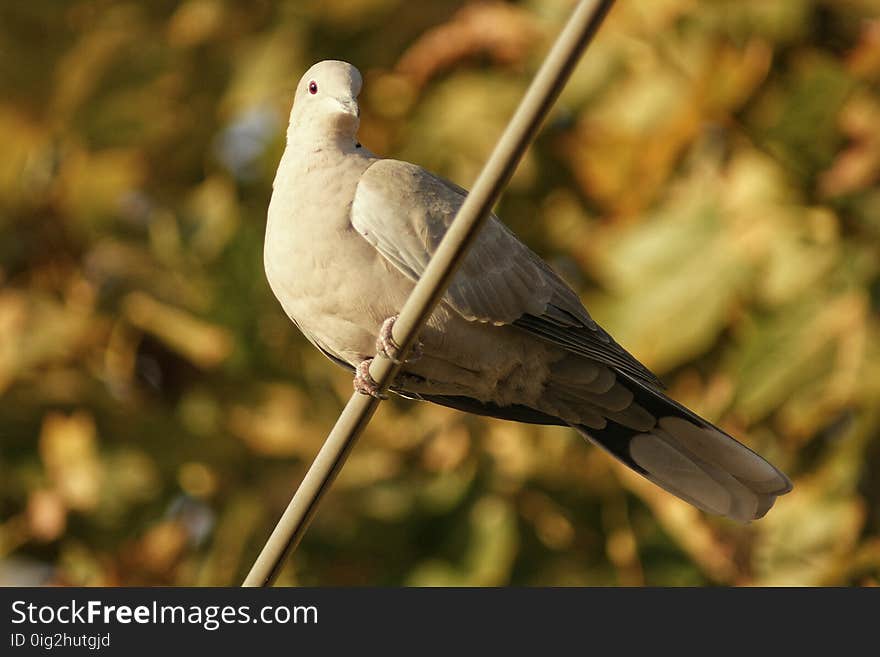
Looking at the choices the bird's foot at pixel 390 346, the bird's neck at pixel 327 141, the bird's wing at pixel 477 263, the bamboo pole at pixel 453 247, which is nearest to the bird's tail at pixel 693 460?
the bird's wing at pixel 477 263

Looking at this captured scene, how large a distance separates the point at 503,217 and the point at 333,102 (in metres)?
1.77

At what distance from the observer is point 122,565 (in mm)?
4898

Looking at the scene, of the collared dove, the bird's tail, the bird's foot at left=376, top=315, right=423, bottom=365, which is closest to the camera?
the bird's foot at left=376, top=315, right=423, bottom=365

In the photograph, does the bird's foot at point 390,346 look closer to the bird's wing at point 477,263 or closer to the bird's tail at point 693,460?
the bird's wing at point 477,263

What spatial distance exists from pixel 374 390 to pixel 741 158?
2.71 m

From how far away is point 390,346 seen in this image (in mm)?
2303

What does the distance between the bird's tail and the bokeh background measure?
909 mm

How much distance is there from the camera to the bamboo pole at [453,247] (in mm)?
1623

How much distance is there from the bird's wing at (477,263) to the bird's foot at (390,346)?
13 cm

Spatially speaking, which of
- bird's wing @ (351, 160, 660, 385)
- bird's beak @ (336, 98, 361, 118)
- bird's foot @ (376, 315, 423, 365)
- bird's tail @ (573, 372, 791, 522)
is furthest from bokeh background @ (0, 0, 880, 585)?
bird's beak @ (336, 98, 361, 118)

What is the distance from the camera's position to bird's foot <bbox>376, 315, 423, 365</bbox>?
2.19 meters

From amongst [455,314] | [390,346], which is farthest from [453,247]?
[455,314]

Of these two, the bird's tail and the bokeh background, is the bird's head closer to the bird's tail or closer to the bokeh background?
the bird's tail

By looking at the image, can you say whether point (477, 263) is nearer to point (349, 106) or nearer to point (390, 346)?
Result: point (349, 106)
